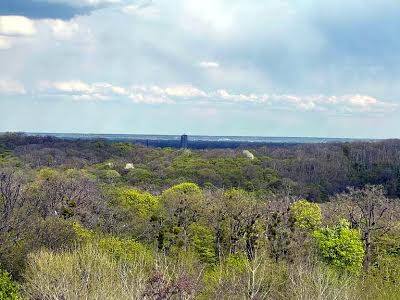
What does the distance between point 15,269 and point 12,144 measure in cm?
14487

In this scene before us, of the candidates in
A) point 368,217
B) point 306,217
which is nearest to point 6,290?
point 368,217

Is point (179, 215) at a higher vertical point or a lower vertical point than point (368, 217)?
lower

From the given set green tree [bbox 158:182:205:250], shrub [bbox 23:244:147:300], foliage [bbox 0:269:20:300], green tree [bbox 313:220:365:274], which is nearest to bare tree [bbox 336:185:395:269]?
green tree [bbox 313:220:365:274]

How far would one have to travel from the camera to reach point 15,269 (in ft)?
107

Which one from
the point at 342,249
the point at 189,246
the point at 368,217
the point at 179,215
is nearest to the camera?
the point at 342,249

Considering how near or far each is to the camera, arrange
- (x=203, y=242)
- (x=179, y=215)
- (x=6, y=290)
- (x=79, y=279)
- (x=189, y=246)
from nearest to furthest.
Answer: (x=6, y=290) → (x=79, y=279) → (x=189, y=246) → (x=203, y=242) → (x=179, y=215)

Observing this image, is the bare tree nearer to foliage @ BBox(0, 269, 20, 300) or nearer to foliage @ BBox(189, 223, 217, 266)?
foliage @ BBox(189, 223, 217, 266)

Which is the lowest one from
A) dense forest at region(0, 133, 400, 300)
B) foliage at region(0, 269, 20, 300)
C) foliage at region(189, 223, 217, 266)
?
foliage at region(189, 223, 217, 266)

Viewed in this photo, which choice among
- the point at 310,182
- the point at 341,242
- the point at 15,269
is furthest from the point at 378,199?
the point at 310,182

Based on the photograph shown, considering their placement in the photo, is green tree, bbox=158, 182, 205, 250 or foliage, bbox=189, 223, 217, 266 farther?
green tree, bbox=158, 182, 205, 250

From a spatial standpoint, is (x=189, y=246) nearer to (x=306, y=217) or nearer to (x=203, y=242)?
(x=203, y=242)

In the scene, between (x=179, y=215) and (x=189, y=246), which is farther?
(x=179, y=215)

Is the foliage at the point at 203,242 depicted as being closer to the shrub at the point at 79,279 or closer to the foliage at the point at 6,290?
the shrub at the point at 79,279

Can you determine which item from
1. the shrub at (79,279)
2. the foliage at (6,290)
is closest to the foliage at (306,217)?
the shrub at (79,279)
